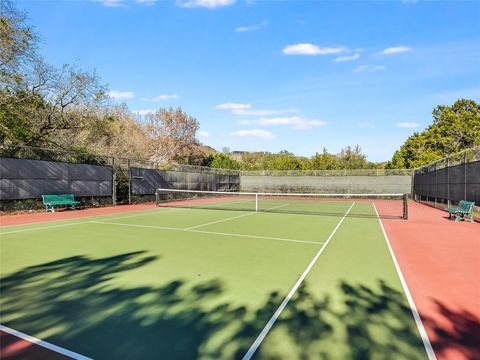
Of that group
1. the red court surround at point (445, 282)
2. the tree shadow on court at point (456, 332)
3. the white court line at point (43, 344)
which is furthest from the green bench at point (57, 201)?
the tree shadow on court at point (456, 332)

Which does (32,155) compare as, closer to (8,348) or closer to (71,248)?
(71,248)

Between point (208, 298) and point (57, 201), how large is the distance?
41.7ft

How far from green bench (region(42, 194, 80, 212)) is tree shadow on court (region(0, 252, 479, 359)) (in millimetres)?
9994

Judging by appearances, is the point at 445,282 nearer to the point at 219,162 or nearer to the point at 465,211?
the point at 465,211

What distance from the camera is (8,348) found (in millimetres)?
2904

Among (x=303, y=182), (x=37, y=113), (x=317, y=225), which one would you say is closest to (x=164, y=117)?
(x=303, y=182)

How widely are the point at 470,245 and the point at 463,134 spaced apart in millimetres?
34193

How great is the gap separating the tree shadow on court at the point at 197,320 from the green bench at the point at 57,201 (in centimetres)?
999

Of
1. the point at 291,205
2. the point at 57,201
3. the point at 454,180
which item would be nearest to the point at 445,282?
the point at 454,180

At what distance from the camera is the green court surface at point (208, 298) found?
3.01 m

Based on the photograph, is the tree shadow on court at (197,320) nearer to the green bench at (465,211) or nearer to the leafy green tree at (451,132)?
the green bench at (465,211)

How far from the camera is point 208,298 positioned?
4.14m

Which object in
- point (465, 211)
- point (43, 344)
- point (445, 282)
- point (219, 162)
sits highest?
point (219, 162)

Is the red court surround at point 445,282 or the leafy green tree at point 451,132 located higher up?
the leafy green tree at point 451,132
